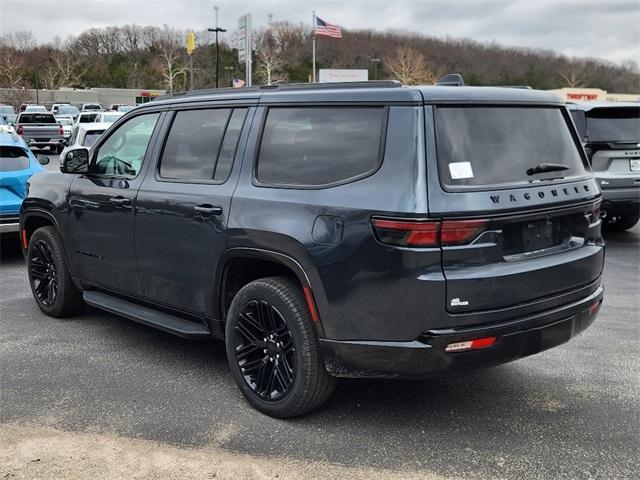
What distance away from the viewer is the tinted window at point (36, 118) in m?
28.4

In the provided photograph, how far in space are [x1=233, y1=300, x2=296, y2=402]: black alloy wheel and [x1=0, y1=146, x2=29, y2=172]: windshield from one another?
5.54m

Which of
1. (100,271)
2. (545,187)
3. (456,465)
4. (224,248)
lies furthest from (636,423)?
(100,271)

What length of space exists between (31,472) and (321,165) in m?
2.09

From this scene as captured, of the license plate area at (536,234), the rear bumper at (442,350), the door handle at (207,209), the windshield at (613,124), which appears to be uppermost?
the windshield at (613,124)

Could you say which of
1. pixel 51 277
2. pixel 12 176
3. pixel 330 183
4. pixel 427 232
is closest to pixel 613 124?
pixel 330 183

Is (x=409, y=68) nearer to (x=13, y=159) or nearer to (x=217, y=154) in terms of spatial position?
(x=13, y=159)

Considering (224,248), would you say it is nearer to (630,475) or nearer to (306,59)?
(630,475)

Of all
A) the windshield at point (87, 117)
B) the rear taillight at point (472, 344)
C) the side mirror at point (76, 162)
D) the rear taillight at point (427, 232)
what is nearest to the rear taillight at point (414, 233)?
the rear taillight at point (427, 232)

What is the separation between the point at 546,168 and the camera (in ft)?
11.4

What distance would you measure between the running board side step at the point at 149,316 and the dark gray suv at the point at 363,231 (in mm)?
15

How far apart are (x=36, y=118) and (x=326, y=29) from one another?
61.5 feet

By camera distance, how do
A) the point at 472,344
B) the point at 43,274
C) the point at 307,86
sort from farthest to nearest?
the point at 43,274, the point at 307,86, the point at 472,344

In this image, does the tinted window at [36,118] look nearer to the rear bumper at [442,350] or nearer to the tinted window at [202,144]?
the tinted window at [202,144]

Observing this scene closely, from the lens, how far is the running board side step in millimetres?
4074
